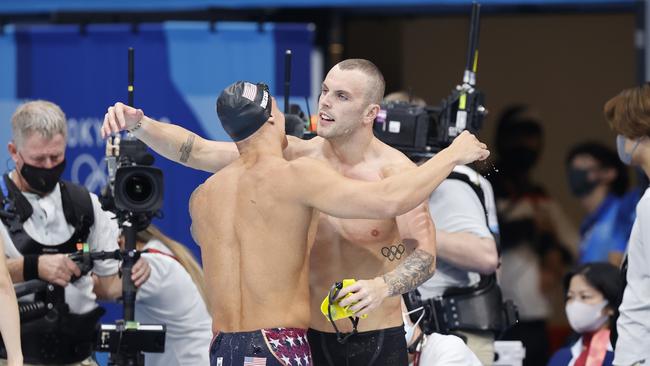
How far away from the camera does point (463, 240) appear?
21.5 ft

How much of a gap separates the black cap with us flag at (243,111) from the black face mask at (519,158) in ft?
16.9

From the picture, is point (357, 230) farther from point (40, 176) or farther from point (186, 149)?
point (40, 176)

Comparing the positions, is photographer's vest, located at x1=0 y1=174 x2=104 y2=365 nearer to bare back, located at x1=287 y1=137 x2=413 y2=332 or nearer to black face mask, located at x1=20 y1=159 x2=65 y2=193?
black face mask, located at x1=20 y1=159 x2=65 y2=193

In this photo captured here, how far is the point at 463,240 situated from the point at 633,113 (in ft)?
3.31

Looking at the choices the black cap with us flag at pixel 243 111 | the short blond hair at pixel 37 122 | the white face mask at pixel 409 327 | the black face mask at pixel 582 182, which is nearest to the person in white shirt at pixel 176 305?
the short blond hair at pixel 37 122

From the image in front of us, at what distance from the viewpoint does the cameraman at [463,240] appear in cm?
655

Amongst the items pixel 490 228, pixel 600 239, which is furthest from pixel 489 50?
pixel 490 228

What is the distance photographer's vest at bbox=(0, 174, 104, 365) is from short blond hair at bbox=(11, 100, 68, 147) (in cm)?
22

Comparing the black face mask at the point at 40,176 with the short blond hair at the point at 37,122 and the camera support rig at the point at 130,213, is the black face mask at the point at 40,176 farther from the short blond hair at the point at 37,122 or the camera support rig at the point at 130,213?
the camera support rig at the point at 130,213

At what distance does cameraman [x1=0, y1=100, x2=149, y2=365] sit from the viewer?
649 cm

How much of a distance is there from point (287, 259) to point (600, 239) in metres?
4.08

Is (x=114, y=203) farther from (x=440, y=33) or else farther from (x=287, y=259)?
(x=440, y=33)

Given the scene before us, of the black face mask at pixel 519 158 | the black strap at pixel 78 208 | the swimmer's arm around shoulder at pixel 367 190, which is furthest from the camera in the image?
the black face mask at pixel 519 158

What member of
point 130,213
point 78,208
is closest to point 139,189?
point 130,213
